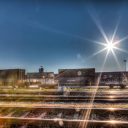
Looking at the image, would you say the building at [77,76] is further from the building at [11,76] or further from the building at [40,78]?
the building at [11,76]

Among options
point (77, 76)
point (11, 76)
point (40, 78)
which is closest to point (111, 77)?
point (77, 76)

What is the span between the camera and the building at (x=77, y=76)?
41.8m

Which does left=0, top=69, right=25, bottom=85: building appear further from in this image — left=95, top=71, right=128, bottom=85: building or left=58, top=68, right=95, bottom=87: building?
left=95, top=71, right=128, bottom=85: building

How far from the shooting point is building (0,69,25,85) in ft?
140

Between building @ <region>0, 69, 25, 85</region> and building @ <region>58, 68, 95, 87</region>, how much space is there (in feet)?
30.4

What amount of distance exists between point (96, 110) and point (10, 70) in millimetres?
39014

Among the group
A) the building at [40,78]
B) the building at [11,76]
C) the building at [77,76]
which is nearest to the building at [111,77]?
the building at [77,76]

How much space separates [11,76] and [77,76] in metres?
15.8

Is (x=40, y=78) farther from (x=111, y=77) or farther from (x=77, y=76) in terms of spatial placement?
(x=111, y=77)

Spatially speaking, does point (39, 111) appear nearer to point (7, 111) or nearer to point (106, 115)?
point (7, 111)

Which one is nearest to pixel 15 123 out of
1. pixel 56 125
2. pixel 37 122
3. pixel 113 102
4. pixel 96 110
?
pixel 37 122

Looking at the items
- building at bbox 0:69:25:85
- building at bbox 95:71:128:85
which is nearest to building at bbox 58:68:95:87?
building at bbox 95:71:128:85

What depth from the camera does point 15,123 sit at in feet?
20.2

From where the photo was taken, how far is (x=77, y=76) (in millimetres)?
43125
